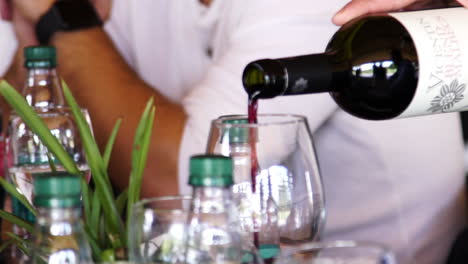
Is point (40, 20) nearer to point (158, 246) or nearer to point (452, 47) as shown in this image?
point (452, 47)

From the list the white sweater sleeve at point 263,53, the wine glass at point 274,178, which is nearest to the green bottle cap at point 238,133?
the wine glass at point 274,178

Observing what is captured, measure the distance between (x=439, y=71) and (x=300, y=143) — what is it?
19cm

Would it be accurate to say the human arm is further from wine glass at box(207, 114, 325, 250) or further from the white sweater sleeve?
the white sweater sleeve

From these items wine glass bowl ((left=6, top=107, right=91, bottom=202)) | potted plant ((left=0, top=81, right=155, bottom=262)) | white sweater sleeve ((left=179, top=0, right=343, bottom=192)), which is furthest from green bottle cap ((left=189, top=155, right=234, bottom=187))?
white sweater sleeve ((left=179, top=0, right=343, bottom=192))

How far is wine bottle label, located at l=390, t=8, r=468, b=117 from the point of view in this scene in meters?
0.75

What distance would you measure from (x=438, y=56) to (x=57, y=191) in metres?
0.43

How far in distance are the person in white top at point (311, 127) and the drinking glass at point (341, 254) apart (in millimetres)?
975

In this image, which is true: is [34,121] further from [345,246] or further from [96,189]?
[345,246]

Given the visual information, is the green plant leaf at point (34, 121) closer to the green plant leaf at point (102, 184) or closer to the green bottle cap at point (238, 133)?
the green plant leaf at point (102, 184)

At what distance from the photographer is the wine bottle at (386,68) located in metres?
0.70

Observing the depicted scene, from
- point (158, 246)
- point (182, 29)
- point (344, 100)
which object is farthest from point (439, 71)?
point (182, 29)

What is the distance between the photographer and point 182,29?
6.11 ft

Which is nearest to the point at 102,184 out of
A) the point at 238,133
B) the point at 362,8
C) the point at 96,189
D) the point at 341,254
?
the point at 96,189

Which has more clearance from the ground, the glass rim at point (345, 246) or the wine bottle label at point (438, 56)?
the wine bottle label at point (438, 56)
